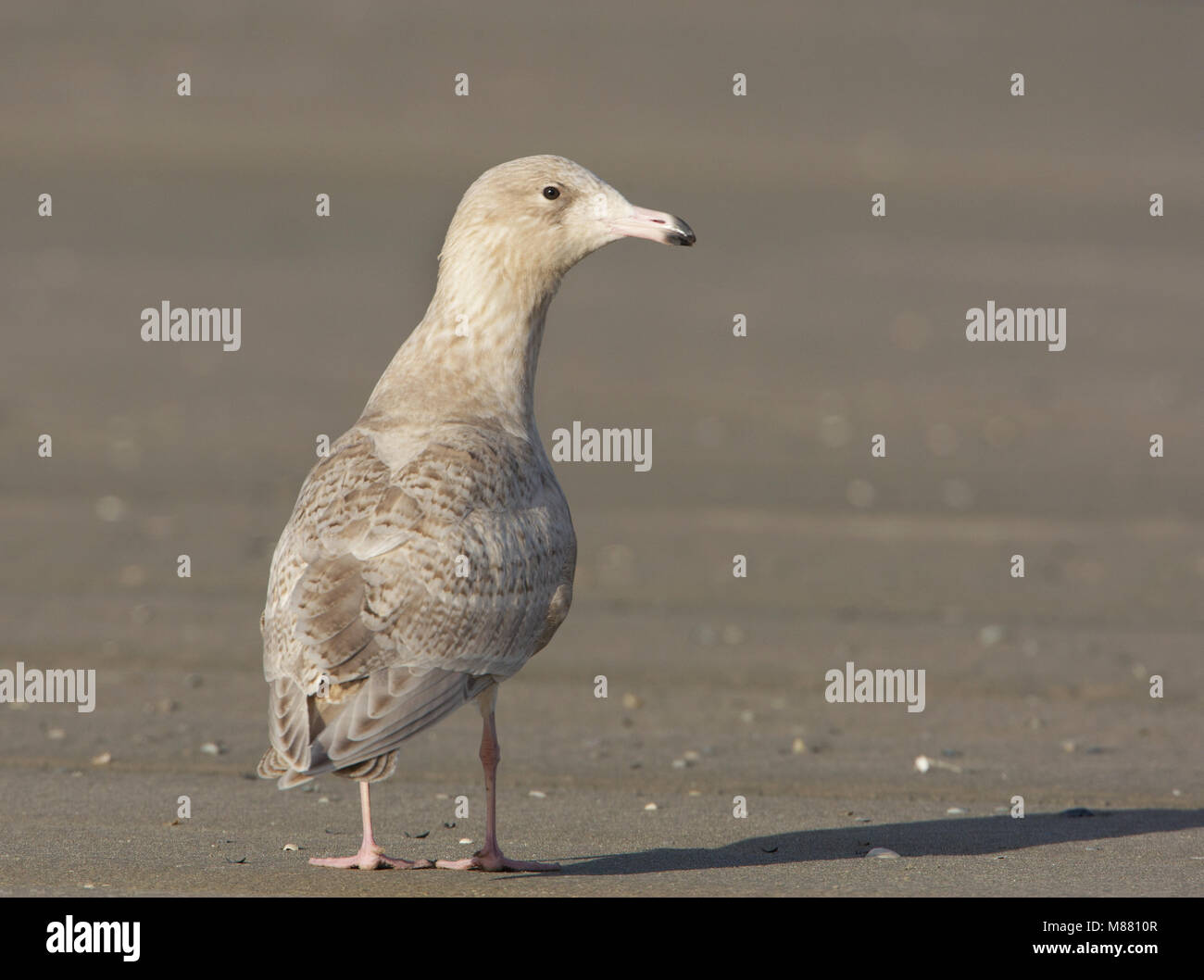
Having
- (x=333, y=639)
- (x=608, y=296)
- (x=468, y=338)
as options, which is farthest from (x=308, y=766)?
(x=608, y=296)

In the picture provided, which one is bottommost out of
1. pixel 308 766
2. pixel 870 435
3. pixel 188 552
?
pixel 308 766

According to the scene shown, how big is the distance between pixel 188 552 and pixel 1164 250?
1798 cm

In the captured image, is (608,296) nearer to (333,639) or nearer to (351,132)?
(351,132)

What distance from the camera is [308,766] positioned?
20.1ft

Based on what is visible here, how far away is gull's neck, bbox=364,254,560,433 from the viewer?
7.46 m

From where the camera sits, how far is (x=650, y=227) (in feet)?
24.5

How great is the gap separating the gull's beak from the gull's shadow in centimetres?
234

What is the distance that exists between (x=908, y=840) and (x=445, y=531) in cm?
228

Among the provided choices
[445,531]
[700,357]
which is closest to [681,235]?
[445,531]
